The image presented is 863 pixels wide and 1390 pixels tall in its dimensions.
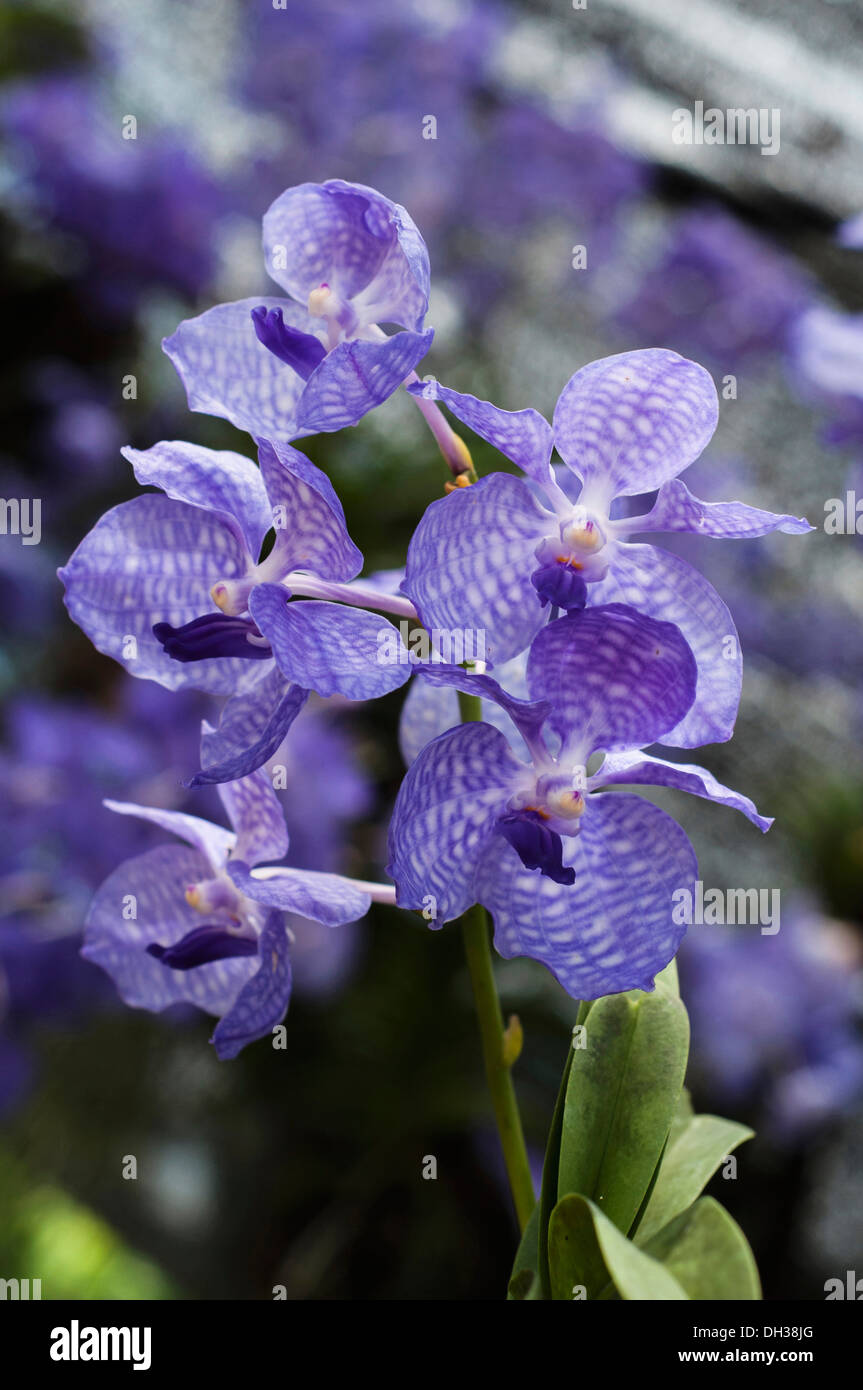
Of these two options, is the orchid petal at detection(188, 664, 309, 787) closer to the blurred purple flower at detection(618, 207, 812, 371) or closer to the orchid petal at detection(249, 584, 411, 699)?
the orchid petal at detection(249, 584, 411, 699)

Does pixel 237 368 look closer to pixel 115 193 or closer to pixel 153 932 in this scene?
pixel 153 932

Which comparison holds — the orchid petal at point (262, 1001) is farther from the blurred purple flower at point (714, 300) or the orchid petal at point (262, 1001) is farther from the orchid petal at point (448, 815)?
the blurred purple flower at point (714, 300)

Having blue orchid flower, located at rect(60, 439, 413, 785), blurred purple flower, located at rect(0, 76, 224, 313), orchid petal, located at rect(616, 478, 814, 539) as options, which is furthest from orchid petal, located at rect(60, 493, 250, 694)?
blurred purple flower, located at rect(0, 76, 224, 313)

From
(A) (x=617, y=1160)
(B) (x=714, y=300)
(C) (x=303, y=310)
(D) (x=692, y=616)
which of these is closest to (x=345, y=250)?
(C) (x=303, y=310)

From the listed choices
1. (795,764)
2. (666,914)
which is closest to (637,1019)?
(666,914)

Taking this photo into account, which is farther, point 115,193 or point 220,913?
point 115,193

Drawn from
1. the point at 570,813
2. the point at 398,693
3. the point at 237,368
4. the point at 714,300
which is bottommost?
the point at 570,813
